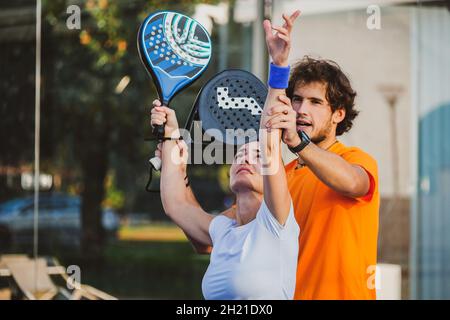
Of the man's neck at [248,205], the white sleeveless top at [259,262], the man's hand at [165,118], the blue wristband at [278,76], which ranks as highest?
the blue wristband at [278,76]

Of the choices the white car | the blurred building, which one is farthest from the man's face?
the white car

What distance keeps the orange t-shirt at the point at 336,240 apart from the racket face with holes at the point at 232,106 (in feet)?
0.71

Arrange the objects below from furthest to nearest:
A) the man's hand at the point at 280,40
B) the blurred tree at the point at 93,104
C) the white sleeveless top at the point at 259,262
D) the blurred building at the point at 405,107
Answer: the blurred tree at the point at 93,104 < the blurred building at the point at 405,107 < the white sleeveless top at the point at 259,262 < the man's hand at the point at 280,40

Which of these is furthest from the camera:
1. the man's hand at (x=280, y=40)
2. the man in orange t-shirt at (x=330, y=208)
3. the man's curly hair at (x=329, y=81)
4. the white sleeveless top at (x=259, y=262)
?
the man's curly hair at (x=329, y=81)

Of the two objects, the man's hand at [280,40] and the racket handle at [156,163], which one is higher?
the man's hand at [280,40]

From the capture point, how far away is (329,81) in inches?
77.7

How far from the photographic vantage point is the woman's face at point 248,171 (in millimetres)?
1846

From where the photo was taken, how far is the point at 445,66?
4129mm

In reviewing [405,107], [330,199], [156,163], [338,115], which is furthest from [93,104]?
[330,199]

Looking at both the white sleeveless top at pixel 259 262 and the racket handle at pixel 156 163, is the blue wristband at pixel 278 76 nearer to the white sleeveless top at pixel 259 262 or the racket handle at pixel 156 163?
the white sleeveless top at pixel 259 262

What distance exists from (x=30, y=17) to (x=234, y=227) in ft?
11.6

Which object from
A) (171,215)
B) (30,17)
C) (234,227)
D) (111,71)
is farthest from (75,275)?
(111,71)

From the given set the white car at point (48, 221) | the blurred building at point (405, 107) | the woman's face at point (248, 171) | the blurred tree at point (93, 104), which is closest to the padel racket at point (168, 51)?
the woman's face at point (248, 171)

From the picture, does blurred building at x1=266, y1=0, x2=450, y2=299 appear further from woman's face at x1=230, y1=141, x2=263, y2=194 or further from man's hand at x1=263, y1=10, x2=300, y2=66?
man's hand at x1=263, y1=10, x2=300, y2=66
